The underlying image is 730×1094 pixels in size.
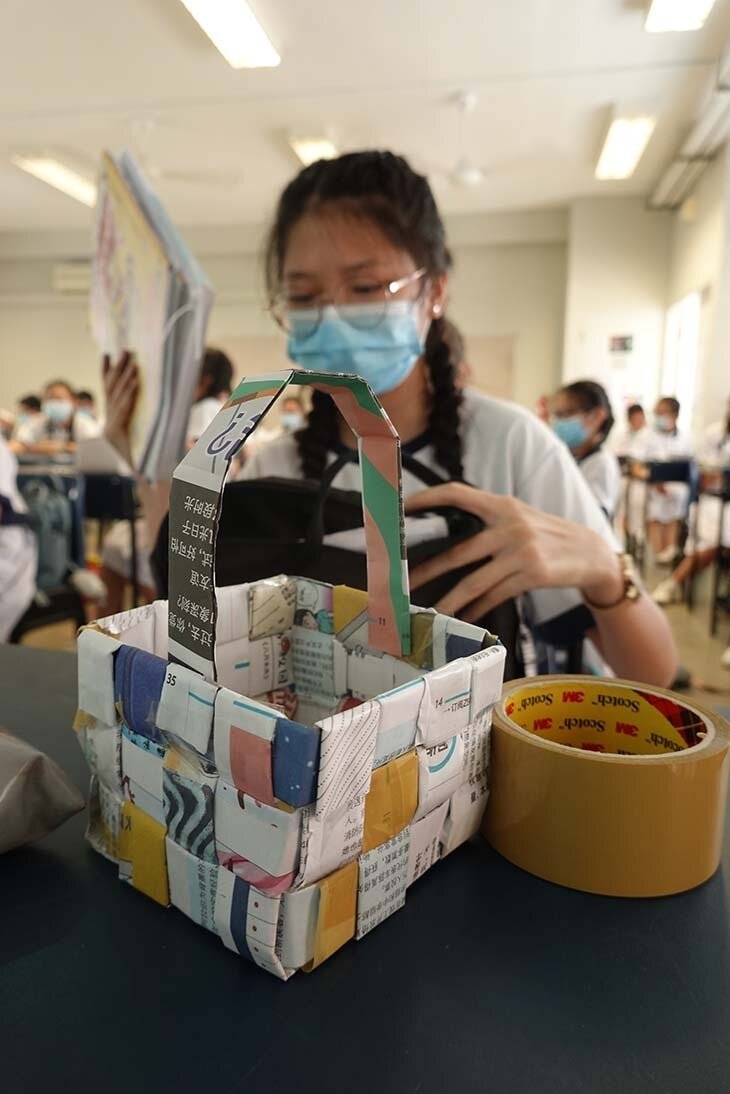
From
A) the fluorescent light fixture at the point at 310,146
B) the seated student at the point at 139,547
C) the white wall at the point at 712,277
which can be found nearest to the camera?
the seated student at the point at 139,547

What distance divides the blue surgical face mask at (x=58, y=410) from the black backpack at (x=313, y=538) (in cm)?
624

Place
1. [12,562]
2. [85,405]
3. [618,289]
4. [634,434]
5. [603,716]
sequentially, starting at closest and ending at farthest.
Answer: [603,716]
[12,562]
[634,434]
[618,289]
[85,405]

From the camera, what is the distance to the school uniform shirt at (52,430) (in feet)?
21.7

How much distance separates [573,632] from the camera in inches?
35.0

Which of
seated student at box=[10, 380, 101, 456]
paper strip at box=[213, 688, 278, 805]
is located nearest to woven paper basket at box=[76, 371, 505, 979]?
paper strip at box=[213, 688, 278, 805]

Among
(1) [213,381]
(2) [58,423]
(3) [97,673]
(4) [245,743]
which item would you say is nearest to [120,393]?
(3) [97,673]

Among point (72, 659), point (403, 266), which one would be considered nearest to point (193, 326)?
point (403, 266)

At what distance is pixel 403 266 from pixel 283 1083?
923 millimetres

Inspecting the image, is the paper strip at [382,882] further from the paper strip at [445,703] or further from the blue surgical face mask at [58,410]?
the blue surgical face mask at [58,410]

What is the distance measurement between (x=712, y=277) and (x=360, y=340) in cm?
572

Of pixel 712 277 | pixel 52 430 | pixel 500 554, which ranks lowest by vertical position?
pixel 500 554

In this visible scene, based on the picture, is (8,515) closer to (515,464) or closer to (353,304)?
(353,304)

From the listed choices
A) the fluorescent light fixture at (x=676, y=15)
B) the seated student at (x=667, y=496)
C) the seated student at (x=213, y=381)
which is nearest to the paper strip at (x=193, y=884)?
the seated student at (x=213, y=381)

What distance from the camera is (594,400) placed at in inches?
139
